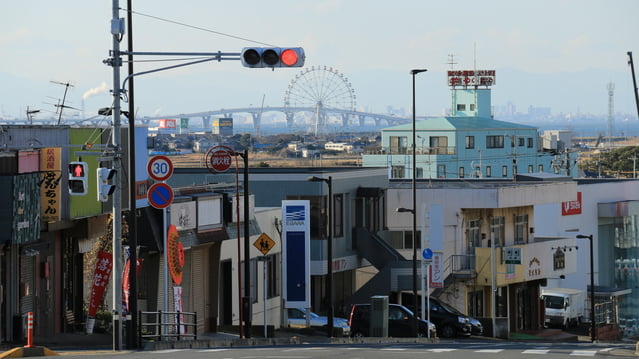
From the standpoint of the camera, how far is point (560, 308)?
69.8 meters

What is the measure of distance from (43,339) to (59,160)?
485 cm

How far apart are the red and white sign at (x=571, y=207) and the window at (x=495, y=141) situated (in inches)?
1783

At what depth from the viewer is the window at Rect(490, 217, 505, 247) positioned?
210 ft

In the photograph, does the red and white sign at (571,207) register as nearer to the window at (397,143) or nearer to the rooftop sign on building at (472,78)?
the window at (397,143)

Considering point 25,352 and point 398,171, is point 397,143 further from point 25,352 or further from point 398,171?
point 25,352

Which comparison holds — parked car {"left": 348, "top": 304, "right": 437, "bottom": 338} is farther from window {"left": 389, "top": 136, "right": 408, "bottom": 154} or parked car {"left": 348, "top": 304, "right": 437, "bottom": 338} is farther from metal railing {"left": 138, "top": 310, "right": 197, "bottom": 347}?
window {"left": 389, "top": 136, "right": 408, "bottom": 154}

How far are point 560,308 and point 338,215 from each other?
1997cm

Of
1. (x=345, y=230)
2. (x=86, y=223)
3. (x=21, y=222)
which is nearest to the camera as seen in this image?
(x=21, y=222)

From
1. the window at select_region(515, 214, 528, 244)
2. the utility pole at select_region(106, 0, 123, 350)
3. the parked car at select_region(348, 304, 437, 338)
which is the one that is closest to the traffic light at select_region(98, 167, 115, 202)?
the utility pole at select_region(106, 0, 123, 350)

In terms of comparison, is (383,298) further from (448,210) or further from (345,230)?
(448,210)

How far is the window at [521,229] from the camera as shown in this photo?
6612 cm

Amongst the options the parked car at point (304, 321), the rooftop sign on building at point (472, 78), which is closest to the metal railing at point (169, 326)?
the parked car at point (304, 321)

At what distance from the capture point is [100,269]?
3412cm

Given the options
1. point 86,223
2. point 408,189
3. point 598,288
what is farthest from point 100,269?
point 598,288
